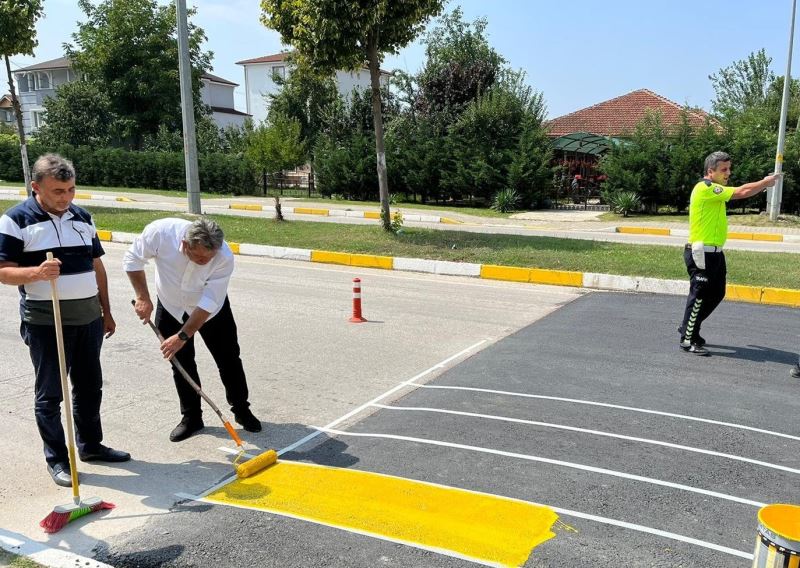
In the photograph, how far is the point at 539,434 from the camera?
495 cm

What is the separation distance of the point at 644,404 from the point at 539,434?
3.84 ft

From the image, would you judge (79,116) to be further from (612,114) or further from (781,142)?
(781,142)

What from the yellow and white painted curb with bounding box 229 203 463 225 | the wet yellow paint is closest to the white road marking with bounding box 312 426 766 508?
the wet yellow paint

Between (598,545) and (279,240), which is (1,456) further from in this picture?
(279,240)

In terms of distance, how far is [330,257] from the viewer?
14.0 metres

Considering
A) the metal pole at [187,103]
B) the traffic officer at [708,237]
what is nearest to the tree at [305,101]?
the metal pole at [187,103]

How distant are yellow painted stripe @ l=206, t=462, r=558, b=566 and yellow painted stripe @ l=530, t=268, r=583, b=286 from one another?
7841 mm

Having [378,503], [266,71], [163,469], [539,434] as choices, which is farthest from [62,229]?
[266,71]

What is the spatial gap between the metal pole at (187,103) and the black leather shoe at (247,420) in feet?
41.4

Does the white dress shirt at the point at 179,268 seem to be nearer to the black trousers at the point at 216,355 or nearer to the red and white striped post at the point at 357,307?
the black trousers at the point at 216,355

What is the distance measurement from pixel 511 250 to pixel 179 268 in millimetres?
9375

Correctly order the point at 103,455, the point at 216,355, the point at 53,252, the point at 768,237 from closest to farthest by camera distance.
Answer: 1. the point at 53,252
2. the point at 103,455
3. the point at 216,355
4. the point at 768,237

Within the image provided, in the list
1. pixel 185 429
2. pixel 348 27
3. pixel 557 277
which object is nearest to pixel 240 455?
A: pixel 185 429

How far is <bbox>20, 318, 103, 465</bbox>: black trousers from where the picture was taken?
414 cm
